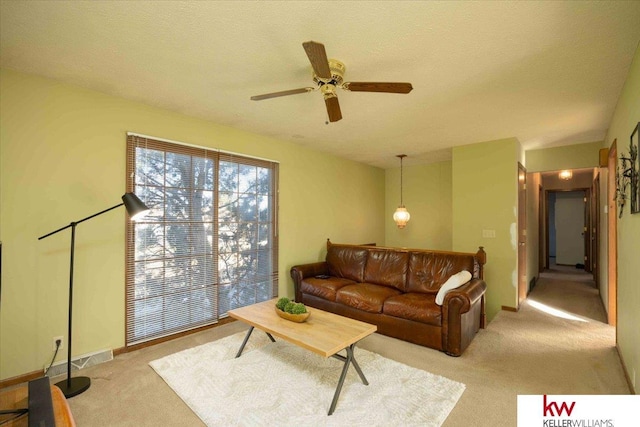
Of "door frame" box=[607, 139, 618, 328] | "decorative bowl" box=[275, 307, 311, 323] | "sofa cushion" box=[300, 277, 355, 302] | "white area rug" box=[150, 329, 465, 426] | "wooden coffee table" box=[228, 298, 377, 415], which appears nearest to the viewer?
"white area rug" box=[150, 329, 465, 426]

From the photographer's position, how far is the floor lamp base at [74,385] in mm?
2225

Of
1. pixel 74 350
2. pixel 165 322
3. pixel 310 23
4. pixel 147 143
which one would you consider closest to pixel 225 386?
pixel 165 322

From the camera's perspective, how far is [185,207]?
335cm

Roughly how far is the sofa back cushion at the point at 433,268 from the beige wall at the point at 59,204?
3.20 meters

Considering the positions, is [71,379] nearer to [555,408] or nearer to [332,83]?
[332,83]

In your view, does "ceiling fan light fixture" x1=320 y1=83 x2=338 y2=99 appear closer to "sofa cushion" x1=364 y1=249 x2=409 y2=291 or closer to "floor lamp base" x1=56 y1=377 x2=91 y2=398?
"sofa cushion" x1=364 y1=249 x2=409 y2=291

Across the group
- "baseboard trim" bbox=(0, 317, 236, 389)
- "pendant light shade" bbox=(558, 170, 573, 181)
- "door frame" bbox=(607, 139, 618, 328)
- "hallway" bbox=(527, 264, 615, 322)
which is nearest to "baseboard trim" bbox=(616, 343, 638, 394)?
"door frame" bbox=(607, 139, 618, 328)

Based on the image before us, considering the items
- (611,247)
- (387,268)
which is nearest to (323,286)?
(387,268)

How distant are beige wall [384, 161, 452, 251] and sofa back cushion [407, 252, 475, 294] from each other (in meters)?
2.34

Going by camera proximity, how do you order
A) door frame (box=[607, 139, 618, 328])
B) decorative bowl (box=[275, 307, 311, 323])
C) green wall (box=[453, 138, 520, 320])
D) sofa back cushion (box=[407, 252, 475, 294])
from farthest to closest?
green wall (box=[453, 138, 520, 320]) → sofa back cushion (box=[407, 252, 475, 294]) → door frame (box=[607, 139, 618, 328]) → decorative bowl (box=[275, 307, 311, 323])

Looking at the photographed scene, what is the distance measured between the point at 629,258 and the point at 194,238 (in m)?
4.16

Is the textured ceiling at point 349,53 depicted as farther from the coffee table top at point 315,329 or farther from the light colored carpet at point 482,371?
the light colored carpet at point 482,371

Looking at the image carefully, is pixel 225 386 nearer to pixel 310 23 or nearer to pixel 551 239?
pixel 310 23

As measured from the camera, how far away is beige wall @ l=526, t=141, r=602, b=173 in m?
4.38
